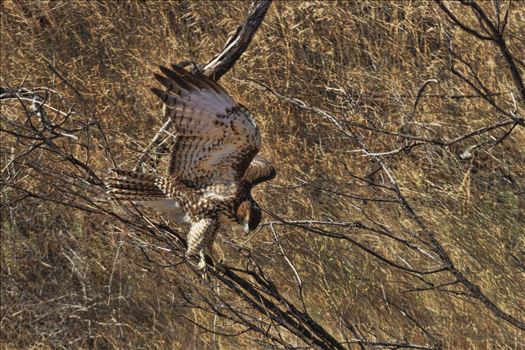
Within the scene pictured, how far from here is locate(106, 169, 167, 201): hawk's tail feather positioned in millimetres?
3324

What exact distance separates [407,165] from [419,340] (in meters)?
0.71

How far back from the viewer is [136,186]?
3393mm

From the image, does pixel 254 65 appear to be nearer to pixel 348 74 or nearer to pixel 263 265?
pixel 348 74

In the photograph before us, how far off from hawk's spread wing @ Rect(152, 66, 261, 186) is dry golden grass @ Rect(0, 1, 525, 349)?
445 mm

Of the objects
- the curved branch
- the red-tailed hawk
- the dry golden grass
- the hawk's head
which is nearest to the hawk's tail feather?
the red-tailed hawk

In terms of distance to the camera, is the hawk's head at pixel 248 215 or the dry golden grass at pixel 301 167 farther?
the dry golden grass at pixel 301 167

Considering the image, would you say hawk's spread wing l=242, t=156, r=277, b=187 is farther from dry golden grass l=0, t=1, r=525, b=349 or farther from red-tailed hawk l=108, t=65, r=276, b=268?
dry golden grass l=0, t=1, r=525, b=349

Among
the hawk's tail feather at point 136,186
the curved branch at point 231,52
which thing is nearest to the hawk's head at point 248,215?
the hawk's tail feather at point 136,186

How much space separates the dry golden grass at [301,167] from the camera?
3.67 metres

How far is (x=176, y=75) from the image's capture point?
2965 mm

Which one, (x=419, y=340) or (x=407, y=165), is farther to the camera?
(x=407, y=165)

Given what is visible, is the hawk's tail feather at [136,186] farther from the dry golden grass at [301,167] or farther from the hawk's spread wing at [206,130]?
the dry golden grass at [301,167]

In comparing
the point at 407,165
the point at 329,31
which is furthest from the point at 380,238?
the point at 329,31

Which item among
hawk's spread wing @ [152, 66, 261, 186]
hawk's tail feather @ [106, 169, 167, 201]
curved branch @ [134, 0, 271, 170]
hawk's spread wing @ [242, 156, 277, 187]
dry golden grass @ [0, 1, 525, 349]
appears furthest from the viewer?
curved branch @ [134, 0, 271, 170]
